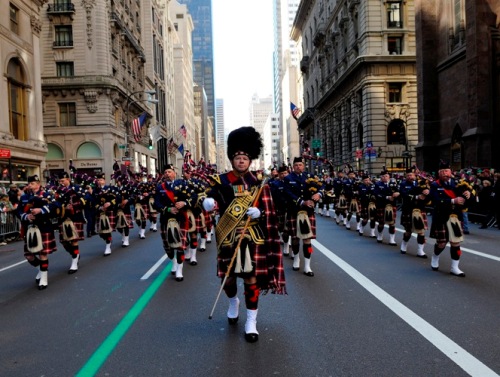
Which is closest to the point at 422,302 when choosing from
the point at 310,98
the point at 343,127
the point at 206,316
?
the point at 206,316

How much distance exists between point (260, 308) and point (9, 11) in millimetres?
26580

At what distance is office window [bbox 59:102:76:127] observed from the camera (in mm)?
39688

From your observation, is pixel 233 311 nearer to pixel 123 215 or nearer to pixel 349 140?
pixel 123 215

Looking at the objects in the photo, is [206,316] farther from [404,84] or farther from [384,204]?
[404,84]

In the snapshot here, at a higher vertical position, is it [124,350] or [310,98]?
[310,98]

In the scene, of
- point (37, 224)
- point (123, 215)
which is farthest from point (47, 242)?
point (123, 215)

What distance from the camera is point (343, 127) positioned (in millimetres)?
48656

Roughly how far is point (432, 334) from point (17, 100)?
92.2 feet

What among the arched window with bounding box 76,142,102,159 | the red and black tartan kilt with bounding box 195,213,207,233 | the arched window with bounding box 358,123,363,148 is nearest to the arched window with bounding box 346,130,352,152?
the arched window with bounding box 358,123,363,148

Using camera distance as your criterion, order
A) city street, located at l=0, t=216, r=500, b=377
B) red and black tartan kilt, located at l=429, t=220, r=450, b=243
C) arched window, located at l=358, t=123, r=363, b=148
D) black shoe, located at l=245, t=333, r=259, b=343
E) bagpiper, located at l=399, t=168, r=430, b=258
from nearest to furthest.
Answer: city street, located at l=0, t=216, r=500, b=377, black shoe, located at l=245, t=333, r=259, b=343, red and black tartan kilt, located at l=429, t=220, r=450, b=243, bagpiper, located at l=399, t=168, r=430, b=258, arched window, located at l=358, t=123, r=363, b=148

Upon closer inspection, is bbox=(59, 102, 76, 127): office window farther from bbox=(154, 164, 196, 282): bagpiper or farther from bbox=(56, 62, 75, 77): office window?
bbox=(154, 164, 196, 282): bagpiper

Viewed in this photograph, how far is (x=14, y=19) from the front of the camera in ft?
88.8

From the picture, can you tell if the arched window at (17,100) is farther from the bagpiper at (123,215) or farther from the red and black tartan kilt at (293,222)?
the red and black tartan kilt at (293,222)

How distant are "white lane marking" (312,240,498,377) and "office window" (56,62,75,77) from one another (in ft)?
123
